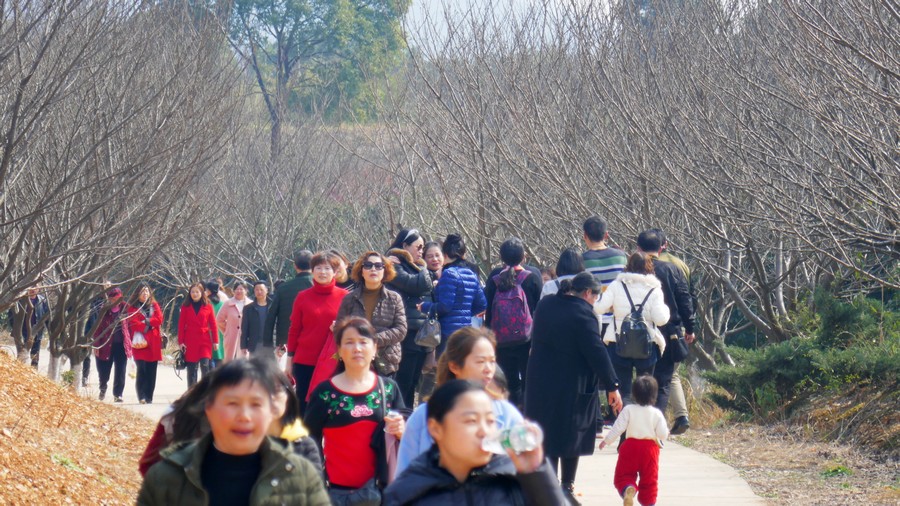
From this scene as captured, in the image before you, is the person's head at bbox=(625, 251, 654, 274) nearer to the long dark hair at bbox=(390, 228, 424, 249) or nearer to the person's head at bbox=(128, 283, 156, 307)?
the long dark hair at bbox=(390, 228, 424, 249)


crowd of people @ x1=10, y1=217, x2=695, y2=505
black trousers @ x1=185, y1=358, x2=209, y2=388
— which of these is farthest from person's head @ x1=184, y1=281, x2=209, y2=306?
crowd of people @ x1=10, y1=217, x2=695, y2=505

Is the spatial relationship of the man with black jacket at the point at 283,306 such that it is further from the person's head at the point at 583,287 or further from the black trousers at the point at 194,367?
the black trousers at the point at 194,367

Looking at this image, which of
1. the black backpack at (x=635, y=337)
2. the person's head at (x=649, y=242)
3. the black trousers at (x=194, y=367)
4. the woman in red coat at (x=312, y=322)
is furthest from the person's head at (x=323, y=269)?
the black trousers at (x=194, y=367)

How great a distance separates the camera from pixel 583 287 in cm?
763

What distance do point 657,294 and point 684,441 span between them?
9.97 ft

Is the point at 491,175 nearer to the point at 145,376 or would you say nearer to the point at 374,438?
the point at 145,376

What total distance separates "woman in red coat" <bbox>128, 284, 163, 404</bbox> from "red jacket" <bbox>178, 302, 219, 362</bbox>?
34cm

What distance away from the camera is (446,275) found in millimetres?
9984

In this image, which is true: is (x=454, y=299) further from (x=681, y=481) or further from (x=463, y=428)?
(x=463, y=428)

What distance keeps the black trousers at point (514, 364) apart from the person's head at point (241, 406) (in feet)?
20.6

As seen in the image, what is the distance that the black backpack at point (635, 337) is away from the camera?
8867 millimetres

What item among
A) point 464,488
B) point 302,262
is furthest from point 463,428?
point 302,262

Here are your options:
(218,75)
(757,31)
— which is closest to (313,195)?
(218,75)

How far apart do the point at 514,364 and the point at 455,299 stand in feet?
2.30
